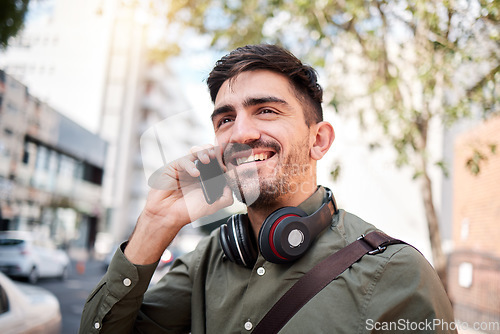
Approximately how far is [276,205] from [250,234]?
18cm

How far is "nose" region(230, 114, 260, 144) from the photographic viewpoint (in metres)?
1.63

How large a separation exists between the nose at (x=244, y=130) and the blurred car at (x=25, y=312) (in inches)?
70.3

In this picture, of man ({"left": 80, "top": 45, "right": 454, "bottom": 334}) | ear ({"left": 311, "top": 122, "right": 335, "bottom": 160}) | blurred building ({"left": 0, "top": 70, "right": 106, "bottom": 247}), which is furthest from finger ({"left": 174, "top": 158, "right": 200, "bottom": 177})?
blurred building ({"left": 0, "top": 70, "right": 106, "bottom": 247})

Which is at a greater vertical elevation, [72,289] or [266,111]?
[266,111]

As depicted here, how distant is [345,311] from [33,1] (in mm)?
3158

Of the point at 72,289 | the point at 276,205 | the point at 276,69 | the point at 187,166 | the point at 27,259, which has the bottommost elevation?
the point at 72,289

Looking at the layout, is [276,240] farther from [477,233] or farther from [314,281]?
[477,233]

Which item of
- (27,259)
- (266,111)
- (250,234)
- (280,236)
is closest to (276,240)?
(280,236)

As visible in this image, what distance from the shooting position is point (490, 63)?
362cm

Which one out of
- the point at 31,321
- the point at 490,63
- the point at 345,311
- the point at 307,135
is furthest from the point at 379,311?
the point at 490,63

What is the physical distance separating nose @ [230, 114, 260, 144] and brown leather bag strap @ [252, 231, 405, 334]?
20.6 inches

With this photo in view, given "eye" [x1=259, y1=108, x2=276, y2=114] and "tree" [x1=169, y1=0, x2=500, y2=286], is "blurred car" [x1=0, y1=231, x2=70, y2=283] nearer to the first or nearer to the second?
"tree" [x1=169, y1=0, x2=500, y2=286]

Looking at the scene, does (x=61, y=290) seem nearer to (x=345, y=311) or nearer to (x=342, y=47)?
(x=342, y=47)

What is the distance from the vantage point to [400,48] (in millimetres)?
4441
